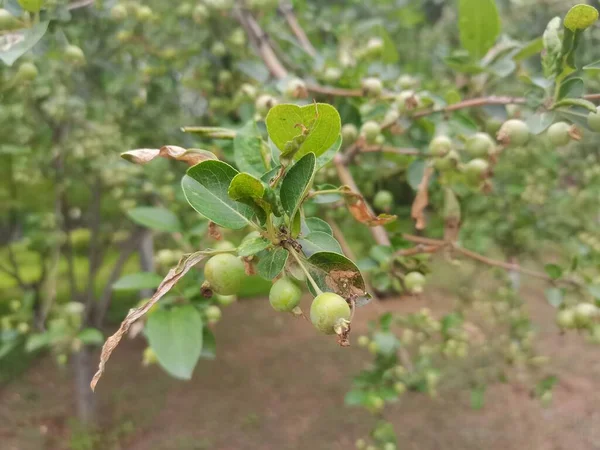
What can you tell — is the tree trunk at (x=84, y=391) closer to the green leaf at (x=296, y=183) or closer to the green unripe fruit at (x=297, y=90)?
the green unripe fruit at (x=297, y=90)

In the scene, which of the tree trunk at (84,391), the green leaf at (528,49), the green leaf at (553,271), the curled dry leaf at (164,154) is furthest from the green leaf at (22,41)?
the tree trunk at (84,391)

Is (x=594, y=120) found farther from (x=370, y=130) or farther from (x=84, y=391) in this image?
(x=84, y=391)

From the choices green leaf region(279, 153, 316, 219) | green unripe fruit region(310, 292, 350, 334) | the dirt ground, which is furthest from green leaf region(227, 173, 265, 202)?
the dirt ground

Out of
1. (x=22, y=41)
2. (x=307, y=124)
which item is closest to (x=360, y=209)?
(x=307, y=124)

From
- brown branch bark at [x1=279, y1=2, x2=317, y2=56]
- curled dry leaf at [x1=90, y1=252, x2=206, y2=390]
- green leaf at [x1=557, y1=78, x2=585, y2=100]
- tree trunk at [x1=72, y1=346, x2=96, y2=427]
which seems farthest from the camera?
tree trunk at [x1=72, y1=346, x2=96, y2=427]

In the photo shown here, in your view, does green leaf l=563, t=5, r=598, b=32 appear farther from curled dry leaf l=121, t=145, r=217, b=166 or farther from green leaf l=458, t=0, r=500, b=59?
curled dry leaf l=121, t=145, r=217, b=166

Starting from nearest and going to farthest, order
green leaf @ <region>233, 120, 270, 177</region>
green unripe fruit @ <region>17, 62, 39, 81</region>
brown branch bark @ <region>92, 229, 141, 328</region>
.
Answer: green leaf @ <region>233, 120, 270, 177</region>
green unripe fruit @ <region>17, 62, 39, 81</region>
brown branch bark @ <region>92, 229, 141, 328</region>
